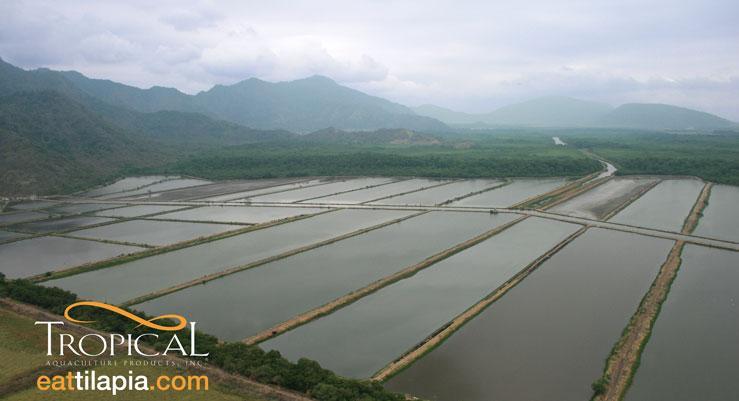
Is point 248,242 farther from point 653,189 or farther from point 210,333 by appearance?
point 653,189

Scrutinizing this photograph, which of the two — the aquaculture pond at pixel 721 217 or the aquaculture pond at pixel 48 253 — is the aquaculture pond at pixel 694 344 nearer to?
the aquaculture pond at pixel 721 217

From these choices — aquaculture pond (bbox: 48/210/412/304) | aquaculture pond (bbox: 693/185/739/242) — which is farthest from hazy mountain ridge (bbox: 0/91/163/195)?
aquaculture pond (bbox: 693/185/739/242)

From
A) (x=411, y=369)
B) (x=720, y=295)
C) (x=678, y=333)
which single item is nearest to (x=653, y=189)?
(x=720, y=295)

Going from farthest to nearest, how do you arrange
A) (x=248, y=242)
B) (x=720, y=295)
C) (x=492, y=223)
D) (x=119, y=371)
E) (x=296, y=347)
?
(x=492, y=223) < (x=248, y=242) < (x=720, y=295) < (x=296, y=347) < (x=119, y=371)

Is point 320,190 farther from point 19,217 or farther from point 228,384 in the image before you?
point 228,384

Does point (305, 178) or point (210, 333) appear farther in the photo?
point (305, 178)

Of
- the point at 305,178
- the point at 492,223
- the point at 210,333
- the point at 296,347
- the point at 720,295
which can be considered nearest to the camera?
the point at 296,347

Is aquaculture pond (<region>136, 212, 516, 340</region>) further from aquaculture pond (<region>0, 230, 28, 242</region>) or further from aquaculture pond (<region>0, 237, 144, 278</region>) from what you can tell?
aquaculture pond (<region>0, 230, 28, 242</region>)
